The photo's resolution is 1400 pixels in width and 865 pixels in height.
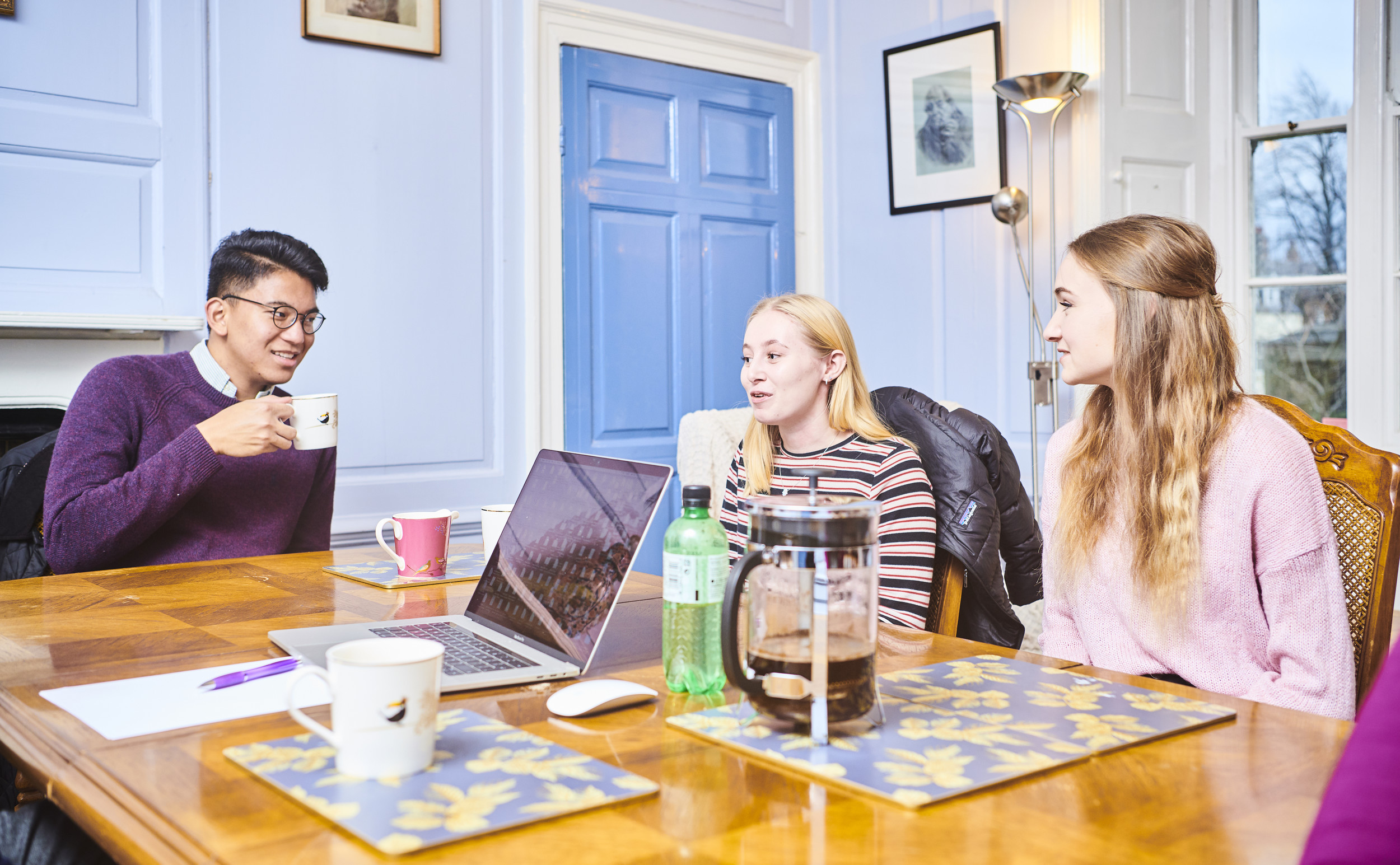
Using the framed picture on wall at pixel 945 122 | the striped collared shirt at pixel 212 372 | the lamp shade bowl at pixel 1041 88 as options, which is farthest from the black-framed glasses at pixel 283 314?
the framed picture on wall at pixel 945 122

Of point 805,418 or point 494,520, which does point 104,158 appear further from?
point 805,418

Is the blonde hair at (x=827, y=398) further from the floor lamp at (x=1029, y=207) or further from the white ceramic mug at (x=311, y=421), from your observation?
the floor lamp at (x=1029, y=207)

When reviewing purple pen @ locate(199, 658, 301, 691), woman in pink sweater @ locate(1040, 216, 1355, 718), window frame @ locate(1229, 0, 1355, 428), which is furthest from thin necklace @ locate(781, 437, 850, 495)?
window frame @ locate(1229, 0, 1355, 428)

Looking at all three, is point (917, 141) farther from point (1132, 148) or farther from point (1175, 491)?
point (1175, 491)

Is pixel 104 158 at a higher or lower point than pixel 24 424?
higher

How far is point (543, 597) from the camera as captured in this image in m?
1.12

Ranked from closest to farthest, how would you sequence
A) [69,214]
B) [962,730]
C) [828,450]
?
[962,730] < [828,450] < [69,214]

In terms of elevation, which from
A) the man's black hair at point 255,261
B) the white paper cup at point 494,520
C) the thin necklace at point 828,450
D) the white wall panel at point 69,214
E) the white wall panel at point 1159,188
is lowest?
the white paper cup at point 494,520

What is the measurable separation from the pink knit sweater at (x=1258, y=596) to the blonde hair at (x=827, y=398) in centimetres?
61

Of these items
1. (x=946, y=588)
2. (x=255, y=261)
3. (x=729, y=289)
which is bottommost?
(x=946, y=588)

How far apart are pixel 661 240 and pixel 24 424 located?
2.00 m

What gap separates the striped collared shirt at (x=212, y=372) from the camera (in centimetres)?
206

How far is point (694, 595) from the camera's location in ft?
3.08

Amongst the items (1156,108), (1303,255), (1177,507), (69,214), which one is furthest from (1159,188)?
(69,214)
